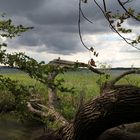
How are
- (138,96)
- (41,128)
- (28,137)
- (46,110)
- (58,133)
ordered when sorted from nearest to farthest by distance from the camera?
(138,96) < (58,133) < (46,110) < (28,137) < (41,128)

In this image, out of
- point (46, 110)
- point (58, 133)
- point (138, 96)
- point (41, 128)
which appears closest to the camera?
point (138, 96)

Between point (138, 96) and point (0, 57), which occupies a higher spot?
point (0, 57)

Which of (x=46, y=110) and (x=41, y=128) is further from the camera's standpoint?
(x=41, y=128)

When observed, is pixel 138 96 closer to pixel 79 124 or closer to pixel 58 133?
pixel 79 124

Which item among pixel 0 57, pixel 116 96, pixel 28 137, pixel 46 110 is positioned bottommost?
pixel 28 137

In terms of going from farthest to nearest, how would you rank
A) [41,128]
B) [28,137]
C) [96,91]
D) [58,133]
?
[96,91]
[41,128]
[28,137]
[58,133]

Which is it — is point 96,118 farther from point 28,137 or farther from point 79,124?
point 28,137

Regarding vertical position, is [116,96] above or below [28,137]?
above

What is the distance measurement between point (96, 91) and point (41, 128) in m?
6.72

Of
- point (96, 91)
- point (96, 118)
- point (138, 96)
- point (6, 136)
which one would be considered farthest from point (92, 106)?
point (96, 91)

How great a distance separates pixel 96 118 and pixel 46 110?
7.51m

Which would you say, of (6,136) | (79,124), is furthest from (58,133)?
(6,136)

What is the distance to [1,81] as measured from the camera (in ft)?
27.2

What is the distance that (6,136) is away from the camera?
640 inches
